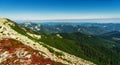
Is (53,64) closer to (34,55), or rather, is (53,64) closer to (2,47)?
(34,55)

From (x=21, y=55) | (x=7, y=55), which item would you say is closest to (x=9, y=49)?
(x=7, y=55)

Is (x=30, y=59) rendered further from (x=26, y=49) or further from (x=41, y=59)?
(x=26, y=49)

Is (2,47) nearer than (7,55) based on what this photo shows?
No

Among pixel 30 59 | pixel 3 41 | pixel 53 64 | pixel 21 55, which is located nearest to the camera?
pixel 53 64

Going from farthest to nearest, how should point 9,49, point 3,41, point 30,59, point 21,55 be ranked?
point 3,41 < point 9,49 < point 21,55 < point 30,59

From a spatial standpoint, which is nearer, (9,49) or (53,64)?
(53,64)

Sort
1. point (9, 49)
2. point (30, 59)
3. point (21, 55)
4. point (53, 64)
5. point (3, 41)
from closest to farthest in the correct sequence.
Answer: point (53, 64), point (30, 59), point (21, 55), point (9, 49), point (3, 41)

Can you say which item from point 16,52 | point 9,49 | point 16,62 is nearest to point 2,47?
point 9,49

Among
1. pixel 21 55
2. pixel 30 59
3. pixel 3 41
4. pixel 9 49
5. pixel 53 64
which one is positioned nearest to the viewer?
pixel 53 64
